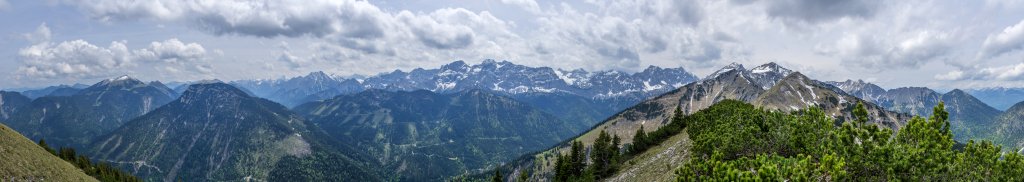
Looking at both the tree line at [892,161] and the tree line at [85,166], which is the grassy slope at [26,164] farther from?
the tree line at [892,161]

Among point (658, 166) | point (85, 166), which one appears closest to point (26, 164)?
point (85, 166)

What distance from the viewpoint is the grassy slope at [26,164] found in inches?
3329

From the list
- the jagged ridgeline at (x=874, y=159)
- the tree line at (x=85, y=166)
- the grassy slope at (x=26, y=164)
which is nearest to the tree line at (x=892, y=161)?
the jagged ridgeline at (x=874, y=159)

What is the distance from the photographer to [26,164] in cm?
9106

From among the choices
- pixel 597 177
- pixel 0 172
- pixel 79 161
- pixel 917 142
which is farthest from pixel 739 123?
pixel 79 161

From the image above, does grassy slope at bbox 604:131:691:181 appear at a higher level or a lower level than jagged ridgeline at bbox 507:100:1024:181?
lower

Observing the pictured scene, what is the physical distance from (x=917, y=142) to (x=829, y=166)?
24.0ft

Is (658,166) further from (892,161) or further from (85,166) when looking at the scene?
(85,166)

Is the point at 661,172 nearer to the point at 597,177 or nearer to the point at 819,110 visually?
the point at 597,177

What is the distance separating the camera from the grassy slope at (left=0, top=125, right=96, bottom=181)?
84.6 meters

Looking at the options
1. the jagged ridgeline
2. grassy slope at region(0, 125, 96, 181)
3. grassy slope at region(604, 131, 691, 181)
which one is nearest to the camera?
the jagged ridgeline

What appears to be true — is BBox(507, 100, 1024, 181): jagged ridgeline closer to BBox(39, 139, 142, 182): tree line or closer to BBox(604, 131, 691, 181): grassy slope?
BBox(604, 131, 691, 181): grassy slope

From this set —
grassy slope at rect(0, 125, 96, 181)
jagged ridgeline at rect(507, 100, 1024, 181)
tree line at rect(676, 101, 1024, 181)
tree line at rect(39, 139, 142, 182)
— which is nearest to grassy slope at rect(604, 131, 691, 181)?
jagged ridgeline at rect(507, 100, 1024, 181)

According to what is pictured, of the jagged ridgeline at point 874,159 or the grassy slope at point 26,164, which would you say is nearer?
the jagged ridgeline at point 874,159
